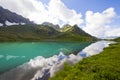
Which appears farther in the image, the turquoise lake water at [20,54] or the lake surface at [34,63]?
the turquoise lake water at [20,54]

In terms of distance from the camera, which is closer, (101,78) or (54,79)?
(101,78)

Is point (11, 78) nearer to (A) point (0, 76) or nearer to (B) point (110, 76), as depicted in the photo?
(A) point (0, 76)

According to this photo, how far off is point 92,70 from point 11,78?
15.4m

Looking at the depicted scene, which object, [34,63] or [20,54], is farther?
[20,54]

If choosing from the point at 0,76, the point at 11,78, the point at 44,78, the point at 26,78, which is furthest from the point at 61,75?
the point at 0,76

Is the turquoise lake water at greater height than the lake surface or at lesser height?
lesser

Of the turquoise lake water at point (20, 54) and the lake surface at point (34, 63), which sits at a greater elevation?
the lake surface at point (34, 63)

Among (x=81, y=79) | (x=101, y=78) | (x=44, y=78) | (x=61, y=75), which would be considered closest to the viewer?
(x=101, y=78)

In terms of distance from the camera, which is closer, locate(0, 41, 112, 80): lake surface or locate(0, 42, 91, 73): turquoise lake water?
locate(0, 41, 112, 80): lake surface

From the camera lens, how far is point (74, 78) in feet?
80.6

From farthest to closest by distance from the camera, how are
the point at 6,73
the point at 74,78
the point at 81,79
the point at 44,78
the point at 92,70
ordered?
the point at 6,73 < the point at 44,78 < the point at 92,70 < the point at 74,78 < the point at 81,79

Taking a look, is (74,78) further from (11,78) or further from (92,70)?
(11,78)

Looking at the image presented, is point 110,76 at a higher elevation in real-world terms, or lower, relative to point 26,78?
higher

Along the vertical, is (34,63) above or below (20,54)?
above
